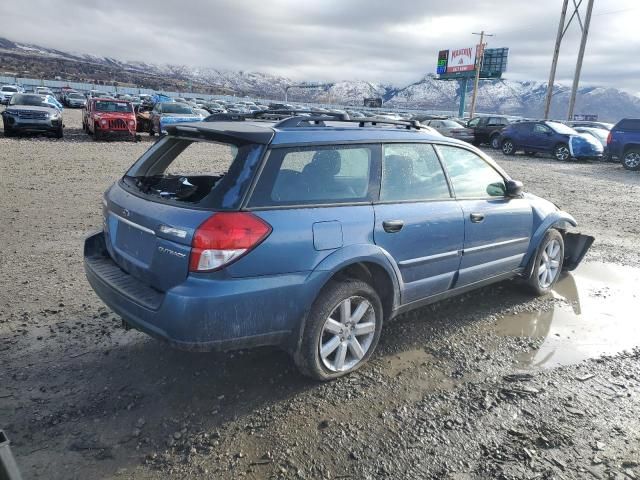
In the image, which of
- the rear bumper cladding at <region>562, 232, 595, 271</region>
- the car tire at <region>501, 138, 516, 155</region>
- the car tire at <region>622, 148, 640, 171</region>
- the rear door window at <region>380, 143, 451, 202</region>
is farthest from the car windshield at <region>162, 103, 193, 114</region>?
the rear door window at <region>380, 143, 451, 202</region>

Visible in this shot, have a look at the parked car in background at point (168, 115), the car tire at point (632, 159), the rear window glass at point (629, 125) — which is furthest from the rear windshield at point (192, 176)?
the car tire at point (632, 159)

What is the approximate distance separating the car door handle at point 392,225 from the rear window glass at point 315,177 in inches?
8.9

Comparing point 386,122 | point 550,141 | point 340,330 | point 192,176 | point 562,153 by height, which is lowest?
point 562,153

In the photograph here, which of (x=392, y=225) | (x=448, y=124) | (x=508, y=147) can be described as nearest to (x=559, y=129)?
(x=508, y=147)

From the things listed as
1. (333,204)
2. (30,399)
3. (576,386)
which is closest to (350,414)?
(333,204)

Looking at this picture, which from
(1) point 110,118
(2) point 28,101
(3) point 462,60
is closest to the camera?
(1) point 110,118

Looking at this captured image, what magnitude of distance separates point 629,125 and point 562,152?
2795 mm

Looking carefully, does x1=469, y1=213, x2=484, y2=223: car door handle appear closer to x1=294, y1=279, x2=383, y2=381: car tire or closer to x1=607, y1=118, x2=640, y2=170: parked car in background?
x1=294, y1=279, x2=383, y2=381: car tire

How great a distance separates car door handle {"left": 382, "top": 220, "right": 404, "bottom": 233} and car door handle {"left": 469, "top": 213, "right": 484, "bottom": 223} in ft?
2.85

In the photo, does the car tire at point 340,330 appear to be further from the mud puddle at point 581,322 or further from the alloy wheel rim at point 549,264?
the alloy wheel rim at point 549,264

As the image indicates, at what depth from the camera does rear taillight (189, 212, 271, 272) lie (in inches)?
104

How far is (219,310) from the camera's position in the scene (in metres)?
2.66

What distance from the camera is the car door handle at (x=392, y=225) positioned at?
129 inches

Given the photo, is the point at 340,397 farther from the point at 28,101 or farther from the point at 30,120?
the point at 28,101
